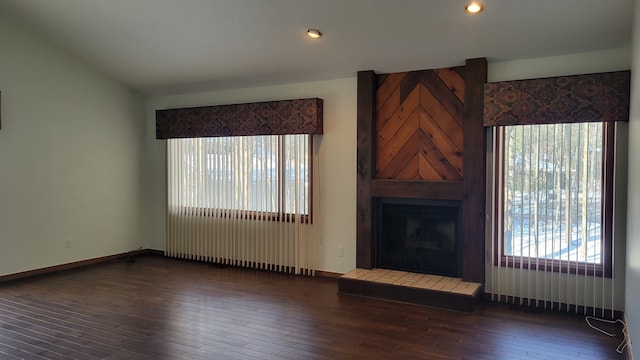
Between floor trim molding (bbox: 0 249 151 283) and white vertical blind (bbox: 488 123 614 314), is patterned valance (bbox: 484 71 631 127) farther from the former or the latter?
floor trim molding (bbox: 0 249 151 283)

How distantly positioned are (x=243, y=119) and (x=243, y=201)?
3.50 feet

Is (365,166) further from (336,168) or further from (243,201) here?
(243,201)

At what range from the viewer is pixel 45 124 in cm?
554

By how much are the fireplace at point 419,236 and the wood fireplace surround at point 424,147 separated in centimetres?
8

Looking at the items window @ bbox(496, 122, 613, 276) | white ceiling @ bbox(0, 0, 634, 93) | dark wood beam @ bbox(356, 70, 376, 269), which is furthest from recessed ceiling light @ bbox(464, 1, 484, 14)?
dark wood beam @ bbox(356, 70, 376, 269)

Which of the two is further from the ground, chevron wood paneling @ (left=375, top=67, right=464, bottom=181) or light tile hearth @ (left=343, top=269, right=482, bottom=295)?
chevron wood paneling @ (left=375, top=67, right=464, bottom=181)

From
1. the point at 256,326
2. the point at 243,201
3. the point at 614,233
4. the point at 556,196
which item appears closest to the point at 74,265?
the point at 243,201

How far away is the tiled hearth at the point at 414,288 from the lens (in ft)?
13.6

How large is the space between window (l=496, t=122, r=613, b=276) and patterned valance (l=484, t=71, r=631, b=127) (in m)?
0.13

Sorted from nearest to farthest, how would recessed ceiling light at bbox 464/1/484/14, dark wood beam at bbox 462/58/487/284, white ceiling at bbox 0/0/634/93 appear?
recessed ceiling light at bbox 464/1/484/14, white ceiling at bbox 0/0/634/93, dark wood beam at bbox 462/58/487/284

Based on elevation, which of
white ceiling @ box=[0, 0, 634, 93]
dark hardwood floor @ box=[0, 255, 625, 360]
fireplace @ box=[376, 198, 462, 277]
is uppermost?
white ceiling @ box=[0, 0, 634, 93]

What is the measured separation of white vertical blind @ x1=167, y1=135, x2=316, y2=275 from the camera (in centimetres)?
555

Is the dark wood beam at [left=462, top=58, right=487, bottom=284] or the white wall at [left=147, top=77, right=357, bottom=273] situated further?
the white wall at [left=147, top=77, right=357, bottom=273]

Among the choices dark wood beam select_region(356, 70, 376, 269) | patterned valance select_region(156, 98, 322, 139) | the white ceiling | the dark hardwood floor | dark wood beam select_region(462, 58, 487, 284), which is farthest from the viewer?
patterned valance select_region(156, 98, 322, 139)
